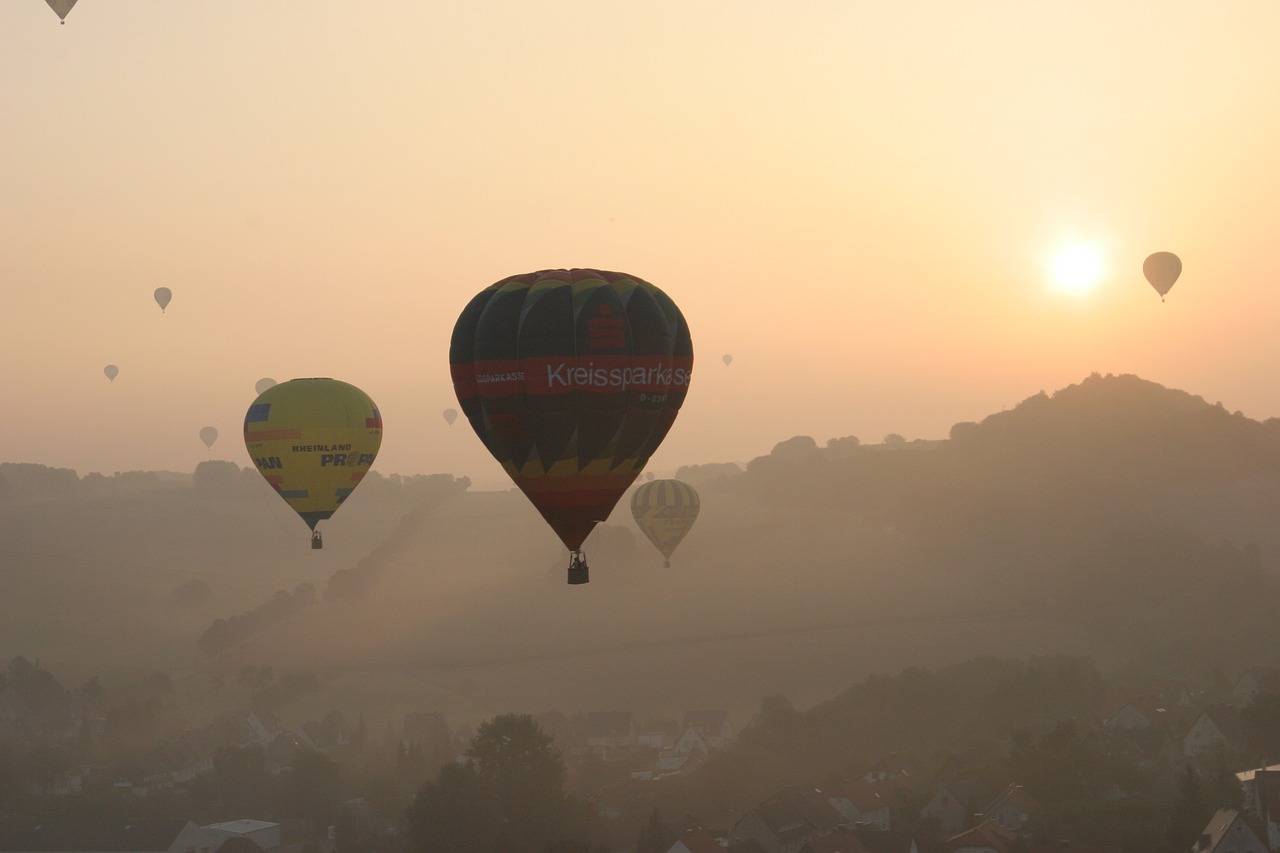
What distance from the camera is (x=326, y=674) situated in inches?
3821

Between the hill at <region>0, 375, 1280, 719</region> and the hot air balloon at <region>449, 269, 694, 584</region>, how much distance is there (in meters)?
54.5

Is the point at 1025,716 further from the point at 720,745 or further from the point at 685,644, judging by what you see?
the point at 685,644

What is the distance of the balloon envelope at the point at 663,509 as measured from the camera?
2714 inches

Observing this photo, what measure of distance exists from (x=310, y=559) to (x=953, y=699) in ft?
232

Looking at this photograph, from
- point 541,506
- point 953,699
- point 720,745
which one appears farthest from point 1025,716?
point 541,506

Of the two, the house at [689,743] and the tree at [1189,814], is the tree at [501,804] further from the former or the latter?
the tree at [1189,814]

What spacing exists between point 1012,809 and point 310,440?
2708cm

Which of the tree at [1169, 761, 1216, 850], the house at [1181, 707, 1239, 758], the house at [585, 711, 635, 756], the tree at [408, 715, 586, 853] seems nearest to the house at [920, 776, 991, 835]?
the tree at [1169, 761, 1216, 850]

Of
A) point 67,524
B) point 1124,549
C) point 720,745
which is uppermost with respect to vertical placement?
point 67,524

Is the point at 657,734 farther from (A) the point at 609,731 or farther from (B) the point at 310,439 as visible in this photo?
(B) the point at 310,439

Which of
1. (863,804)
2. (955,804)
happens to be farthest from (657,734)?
(955,804)

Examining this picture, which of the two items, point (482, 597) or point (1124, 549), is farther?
point (1124, 549)

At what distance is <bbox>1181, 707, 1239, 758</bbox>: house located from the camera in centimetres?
6297

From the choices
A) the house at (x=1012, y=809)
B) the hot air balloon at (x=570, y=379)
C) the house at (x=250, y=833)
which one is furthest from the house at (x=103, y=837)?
the hot air balloon at (x=570, y=379)
